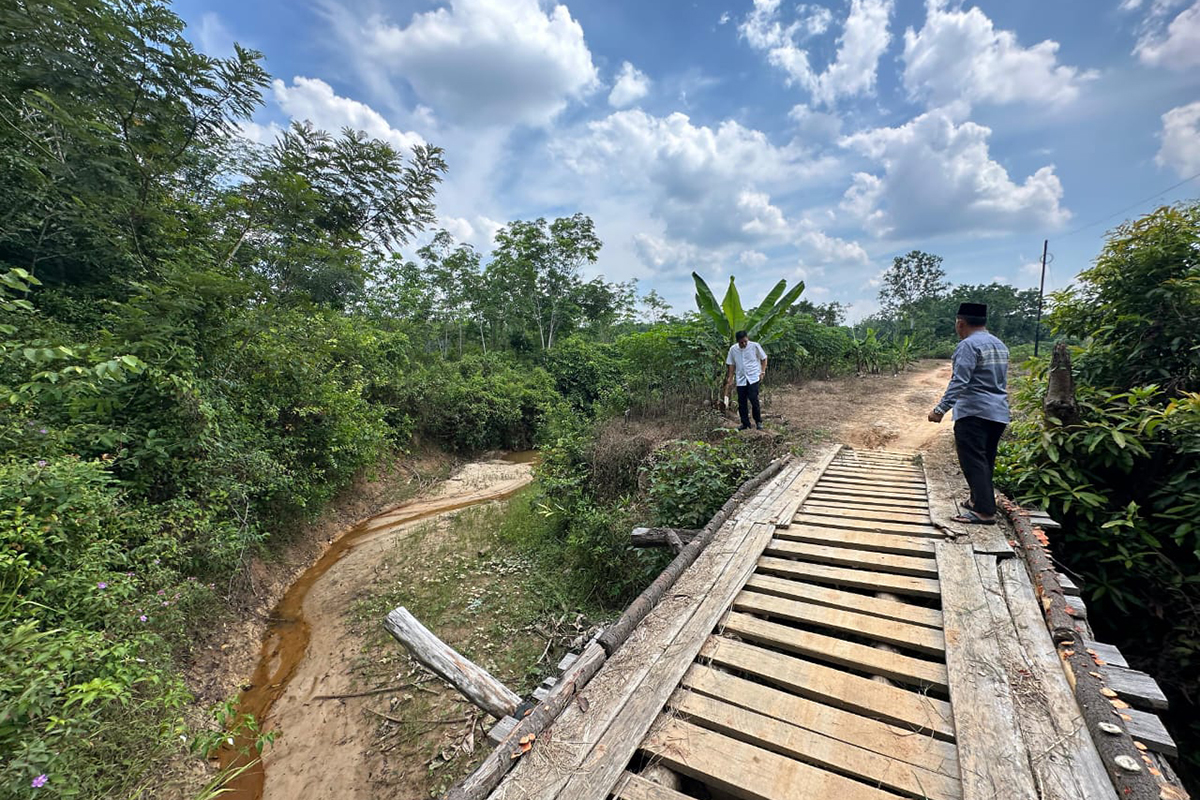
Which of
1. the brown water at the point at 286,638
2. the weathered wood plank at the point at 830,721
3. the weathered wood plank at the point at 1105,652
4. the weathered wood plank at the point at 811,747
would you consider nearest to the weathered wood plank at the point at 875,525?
the weathered wood plank at the point at 1105,652

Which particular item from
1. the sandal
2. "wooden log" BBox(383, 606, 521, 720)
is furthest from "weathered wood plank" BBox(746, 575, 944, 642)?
"wooden log" BBox(383, 606, 521, 720)

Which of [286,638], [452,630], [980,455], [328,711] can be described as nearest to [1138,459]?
[980,455]

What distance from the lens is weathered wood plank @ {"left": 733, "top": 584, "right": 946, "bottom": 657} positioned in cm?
201

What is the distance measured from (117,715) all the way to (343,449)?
4.31 m

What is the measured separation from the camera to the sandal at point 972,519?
3.07 m

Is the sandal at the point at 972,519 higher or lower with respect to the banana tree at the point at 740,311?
lower

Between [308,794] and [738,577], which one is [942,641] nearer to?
[738,577]

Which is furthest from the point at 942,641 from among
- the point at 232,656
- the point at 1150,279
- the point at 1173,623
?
the point at 232,656

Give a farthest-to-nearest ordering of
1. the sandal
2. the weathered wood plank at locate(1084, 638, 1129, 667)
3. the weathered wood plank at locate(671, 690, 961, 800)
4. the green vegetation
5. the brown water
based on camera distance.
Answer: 1. the brown water
2. the sandal
3. the green vegetation
4. the weathered wood plank at locate(1084, 638, 1129, 667)
5. the weathered wood plank at locate(671, 690, 961, 800)

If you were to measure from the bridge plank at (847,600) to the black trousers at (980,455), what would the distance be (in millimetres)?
1352

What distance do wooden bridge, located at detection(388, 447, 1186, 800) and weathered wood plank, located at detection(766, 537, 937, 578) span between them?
0.06 ft

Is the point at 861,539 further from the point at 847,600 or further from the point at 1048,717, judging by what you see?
the point at 1048,717

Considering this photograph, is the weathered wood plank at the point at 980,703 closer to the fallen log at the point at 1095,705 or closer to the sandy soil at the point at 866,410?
the fallen log at the point at 1095,705

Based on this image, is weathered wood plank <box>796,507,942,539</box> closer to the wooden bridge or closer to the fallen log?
the wooden bridge
